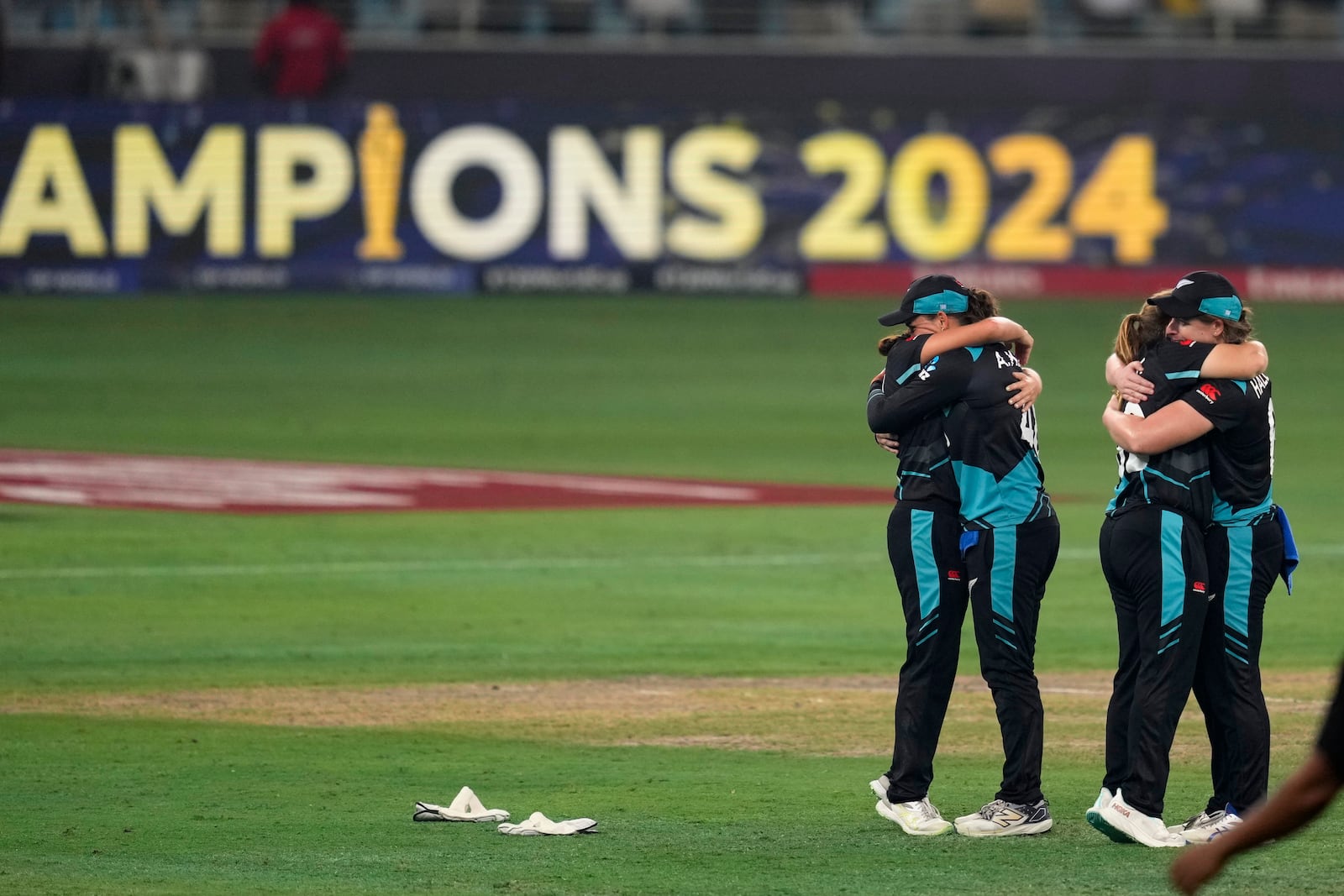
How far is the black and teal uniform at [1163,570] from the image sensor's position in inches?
305

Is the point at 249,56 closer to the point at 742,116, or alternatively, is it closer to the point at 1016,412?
the point at 742,116

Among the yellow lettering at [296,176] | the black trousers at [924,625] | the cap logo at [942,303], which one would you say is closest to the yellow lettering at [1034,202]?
the yellow lettering at [296,176]

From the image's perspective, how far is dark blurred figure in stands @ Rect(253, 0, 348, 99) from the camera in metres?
29.3

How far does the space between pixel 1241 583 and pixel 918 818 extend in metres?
1.39

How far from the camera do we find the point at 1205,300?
7.79 meters

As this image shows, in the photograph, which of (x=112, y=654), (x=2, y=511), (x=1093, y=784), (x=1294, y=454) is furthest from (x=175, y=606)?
(x=1294, y=454)

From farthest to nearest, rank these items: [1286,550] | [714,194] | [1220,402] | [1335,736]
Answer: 1. [714,194]
2. [1286,550]
3. [1220,402]
4. [1335,736]

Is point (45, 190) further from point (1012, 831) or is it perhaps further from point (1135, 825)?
point (1135, 825)

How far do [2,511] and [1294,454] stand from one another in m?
11.8

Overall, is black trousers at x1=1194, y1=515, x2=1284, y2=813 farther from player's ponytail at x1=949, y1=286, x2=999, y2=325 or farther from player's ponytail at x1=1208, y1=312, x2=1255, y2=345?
player's ponytail at x1=949, y1=286, x2=999, y2=325

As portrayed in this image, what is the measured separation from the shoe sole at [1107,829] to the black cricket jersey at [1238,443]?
1092 mm

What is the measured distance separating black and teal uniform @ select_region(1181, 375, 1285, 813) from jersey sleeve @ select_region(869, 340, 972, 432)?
79cm

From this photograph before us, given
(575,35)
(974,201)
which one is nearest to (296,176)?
(575,35)

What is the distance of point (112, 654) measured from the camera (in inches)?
483
